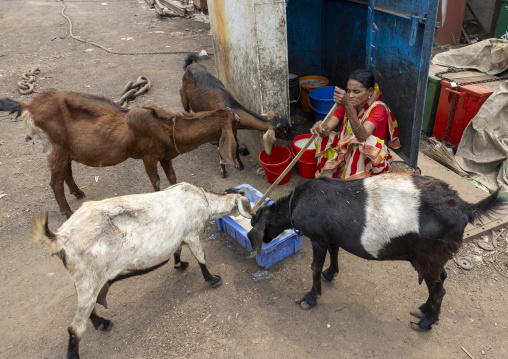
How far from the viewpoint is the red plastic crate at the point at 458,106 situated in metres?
5.56

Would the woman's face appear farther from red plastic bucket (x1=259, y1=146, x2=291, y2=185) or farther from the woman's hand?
red plastic bucket (x1=259, y1=146, x2=291, y2=185)

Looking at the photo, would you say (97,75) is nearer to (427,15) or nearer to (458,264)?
(427,15)

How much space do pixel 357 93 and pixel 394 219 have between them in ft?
6.06

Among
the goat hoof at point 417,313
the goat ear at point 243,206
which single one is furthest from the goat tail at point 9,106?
the goat hoof at point 417,313

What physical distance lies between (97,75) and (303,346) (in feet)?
28.4

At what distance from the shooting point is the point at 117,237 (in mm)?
3062

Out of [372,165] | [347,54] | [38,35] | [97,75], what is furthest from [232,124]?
[38,35]

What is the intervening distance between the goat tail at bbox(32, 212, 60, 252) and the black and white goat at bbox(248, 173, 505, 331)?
1662 mm

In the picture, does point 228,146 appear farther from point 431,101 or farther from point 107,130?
point 431,101

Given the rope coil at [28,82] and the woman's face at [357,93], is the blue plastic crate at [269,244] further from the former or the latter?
the rope coil at [28,82]

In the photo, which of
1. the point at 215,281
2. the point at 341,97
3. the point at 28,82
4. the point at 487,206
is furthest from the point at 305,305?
the point at 28,82

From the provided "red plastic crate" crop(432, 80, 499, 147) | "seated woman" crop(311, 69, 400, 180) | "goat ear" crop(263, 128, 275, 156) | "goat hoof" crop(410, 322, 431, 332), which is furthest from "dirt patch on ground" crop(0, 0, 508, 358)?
"red plastic crate" crop(432, 80, 499, 147)

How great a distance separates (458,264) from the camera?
3904mm

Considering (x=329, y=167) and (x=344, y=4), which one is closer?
(x=329, y=167)
